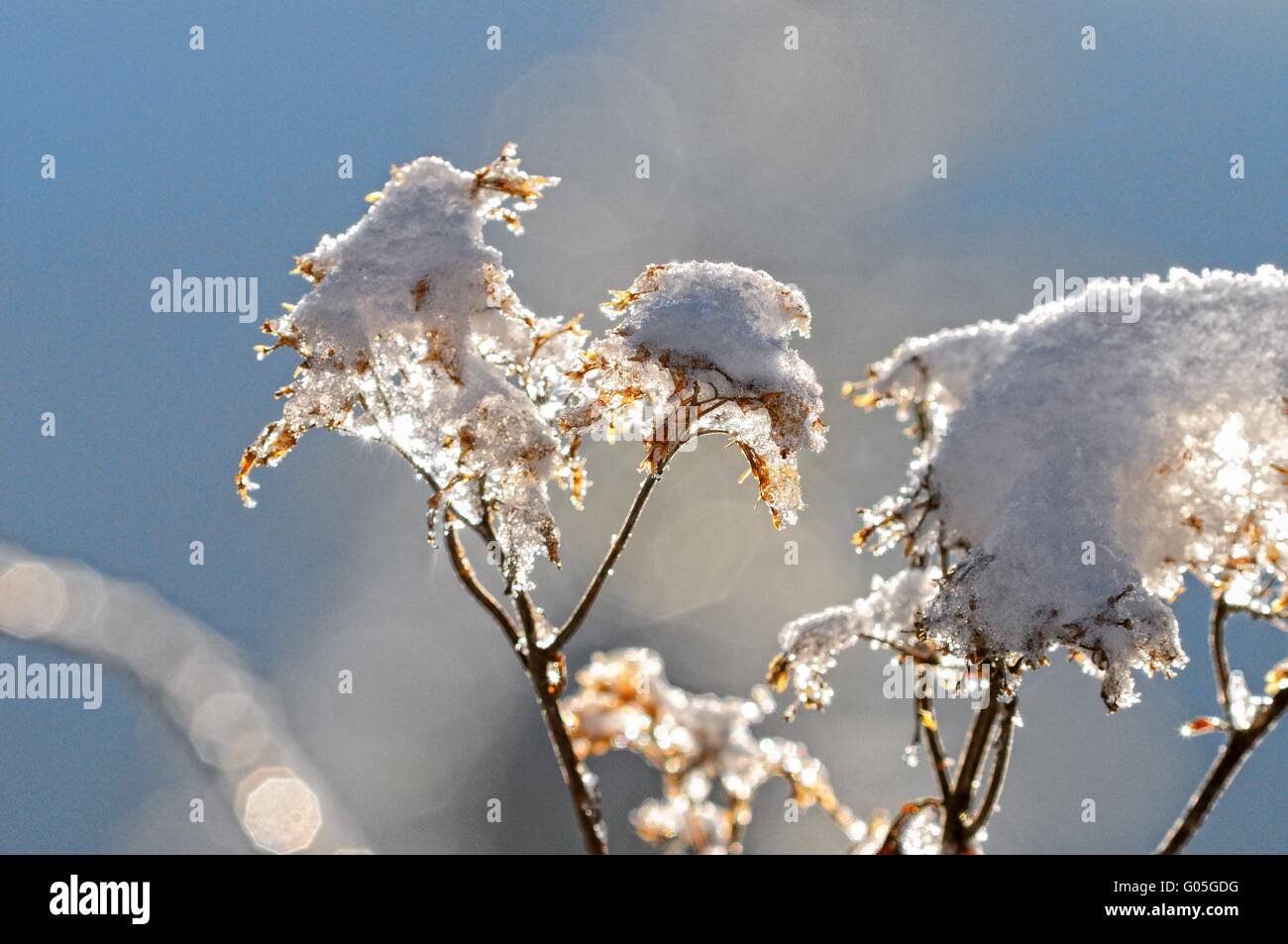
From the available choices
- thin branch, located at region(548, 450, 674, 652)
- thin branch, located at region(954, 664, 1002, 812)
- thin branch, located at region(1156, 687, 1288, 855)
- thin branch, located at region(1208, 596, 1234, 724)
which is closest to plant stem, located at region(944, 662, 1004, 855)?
thin branch, located at region(954, 664, 1002, 812)

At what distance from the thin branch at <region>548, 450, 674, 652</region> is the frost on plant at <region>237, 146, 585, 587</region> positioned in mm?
186

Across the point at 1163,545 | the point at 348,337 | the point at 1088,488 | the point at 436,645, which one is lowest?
the point at 1163,545

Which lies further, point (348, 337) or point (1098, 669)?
point (348, 337)

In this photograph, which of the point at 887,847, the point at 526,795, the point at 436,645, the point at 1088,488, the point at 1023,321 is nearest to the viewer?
the point at 1088,488

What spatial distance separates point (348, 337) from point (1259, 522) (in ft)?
8.72

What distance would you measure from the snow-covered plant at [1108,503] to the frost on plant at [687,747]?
4.60 ft

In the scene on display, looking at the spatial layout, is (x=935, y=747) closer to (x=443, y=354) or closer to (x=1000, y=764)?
(x=1000, y=764)

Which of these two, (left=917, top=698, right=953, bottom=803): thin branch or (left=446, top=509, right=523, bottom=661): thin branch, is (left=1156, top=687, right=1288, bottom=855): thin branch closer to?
(left=917, top=698, right=953, bottom=803): thin branch

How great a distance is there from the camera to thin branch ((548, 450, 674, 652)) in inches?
98.5

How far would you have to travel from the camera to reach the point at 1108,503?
7.77 feet

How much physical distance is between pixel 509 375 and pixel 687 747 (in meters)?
2.45

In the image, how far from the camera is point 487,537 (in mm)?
2605

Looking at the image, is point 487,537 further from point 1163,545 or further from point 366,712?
point 366,712
